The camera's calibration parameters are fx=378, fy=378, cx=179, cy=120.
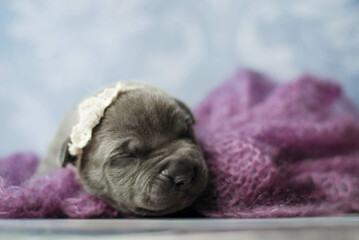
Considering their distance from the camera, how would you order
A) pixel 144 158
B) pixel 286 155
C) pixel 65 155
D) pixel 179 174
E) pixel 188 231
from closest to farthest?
pixel 188 231 → pixel 179 174 → pixel 144 158 → pixel 65 155 → pixel 286 155

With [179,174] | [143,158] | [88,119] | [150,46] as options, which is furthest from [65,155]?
A: [150,46]

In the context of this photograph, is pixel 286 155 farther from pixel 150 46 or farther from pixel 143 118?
pixel 150 46

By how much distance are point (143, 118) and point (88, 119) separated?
0.28 metres

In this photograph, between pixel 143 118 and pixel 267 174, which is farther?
pixel 143 118

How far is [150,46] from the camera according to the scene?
3885mm

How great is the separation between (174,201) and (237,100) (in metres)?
1.54

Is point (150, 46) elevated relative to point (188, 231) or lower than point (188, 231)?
elevated

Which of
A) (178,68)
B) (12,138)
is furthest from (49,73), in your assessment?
(178,68)

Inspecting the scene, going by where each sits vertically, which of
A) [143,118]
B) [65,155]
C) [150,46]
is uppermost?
[150,46]

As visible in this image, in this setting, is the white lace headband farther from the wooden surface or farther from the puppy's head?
the wooden surface

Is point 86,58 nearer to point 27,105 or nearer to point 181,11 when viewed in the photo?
point 27,105

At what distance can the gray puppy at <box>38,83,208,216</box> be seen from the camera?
168cm

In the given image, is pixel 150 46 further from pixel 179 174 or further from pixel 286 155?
pixel 179 174

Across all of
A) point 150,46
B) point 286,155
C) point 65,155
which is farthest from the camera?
A: point 150,46
